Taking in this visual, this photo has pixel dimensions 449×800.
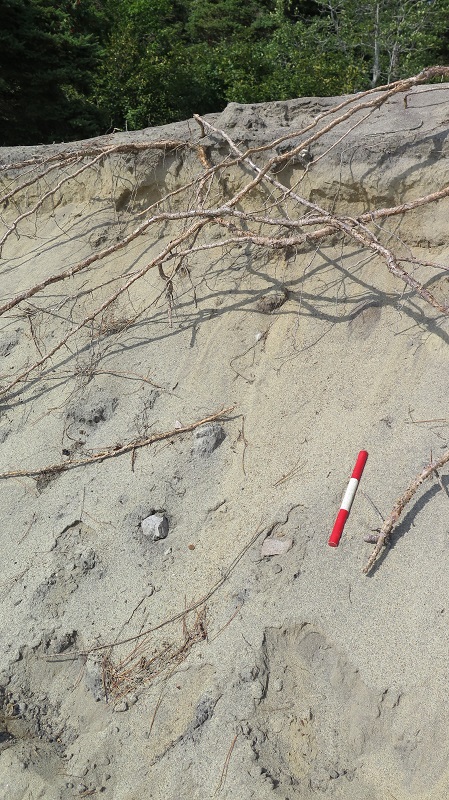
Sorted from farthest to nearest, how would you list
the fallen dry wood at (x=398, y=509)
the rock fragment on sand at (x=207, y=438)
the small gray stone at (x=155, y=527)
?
the rock fragment on sand at (x=207, y=438) → the small gray stone at (x=155, y=527) → the fallen dry wood at (x=398, y=509)

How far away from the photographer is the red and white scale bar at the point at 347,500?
9.50 feet

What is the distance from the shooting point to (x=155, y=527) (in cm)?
321

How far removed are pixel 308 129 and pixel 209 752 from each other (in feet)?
10.9

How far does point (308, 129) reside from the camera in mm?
4004

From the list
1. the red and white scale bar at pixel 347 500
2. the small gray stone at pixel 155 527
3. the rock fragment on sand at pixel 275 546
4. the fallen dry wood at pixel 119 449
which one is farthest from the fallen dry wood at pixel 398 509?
the fallen dry wood at pixel 119 449

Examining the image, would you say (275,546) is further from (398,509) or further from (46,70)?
(46,70)

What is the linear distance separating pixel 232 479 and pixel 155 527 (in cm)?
45

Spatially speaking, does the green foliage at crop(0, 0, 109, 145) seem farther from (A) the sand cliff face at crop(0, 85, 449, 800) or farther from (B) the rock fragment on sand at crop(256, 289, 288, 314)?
(B) the rock fragment on sand at crop(256, 289, 288, 314)

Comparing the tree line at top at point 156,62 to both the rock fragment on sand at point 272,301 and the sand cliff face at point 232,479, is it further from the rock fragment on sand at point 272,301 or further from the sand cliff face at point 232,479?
the rock fragment on sand at point 272,301

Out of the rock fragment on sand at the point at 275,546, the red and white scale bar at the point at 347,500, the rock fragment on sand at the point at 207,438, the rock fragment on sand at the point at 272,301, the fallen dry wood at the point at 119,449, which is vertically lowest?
the rock fragment on sand at the point at 275,546

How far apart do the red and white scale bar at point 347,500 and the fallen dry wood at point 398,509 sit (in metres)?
0.19

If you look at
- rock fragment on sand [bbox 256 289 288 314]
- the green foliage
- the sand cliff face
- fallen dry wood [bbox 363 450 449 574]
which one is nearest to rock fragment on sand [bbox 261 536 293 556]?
the sand cliff face

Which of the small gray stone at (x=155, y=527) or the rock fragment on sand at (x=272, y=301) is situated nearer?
the small gray stone at (x=155, y=527)

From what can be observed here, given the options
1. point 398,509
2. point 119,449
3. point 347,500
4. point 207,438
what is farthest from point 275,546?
point 119,449
